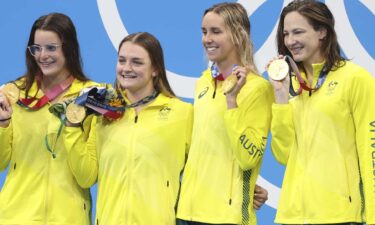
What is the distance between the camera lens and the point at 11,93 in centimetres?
483

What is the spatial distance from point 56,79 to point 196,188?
92 cm

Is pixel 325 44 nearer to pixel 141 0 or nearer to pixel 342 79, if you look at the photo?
pixel 342 79

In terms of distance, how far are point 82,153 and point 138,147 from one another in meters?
0.27

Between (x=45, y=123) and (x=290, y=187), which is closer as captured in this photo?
(x=290, y=187)

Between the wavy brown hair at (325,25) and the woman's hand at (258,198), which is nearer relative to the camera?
the wavy brown hair at (325,25)

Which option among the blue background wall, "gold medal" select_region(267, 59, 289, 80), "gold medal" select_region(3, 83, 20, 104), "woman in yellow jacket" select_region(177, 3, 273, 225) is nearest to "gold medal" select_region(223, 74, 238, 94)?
"woman in yellow jacket" select_region(177, 3, 273, 225)

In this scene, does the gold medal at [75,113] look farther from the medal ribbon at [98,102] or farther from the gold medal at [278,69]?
the gold medal at [278,69]

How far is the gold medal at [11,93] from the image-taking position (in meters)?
4.81

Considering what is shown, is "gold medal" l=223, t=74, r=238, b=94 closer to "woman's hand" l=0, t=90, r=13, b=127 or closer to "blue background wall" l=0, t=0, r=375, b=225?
"woman's hand" l=0, t=90, r=13, b=127

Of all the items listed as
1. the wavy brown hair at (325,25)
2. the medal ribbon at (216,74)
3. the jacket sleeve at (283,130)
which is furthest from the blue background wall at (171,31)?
the jacket sleeve at (283,130)

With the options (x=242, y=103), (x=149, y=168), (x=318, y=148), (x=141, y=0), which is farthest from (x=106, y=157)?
(x=141, y=0)

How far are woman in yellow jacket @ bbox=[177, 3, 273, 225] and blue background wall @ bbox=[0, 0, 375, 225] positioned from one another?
4.44ft

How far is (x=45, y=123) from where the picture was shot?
491cm

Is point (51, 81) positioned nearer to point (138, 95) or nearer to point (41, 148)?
point (41, 148)
